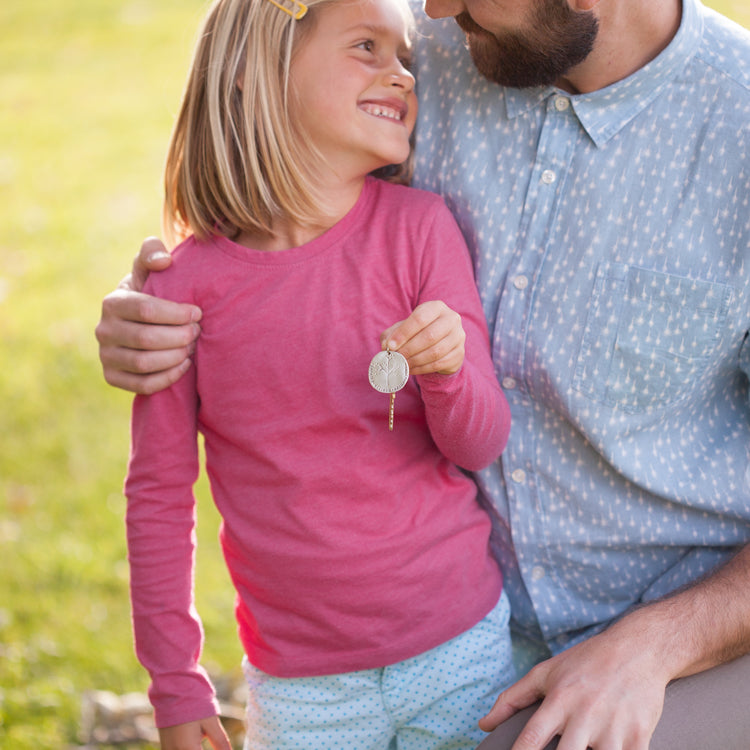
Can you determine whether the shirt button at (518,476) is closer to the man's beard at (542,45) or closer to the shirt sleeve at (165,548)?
the shirt sleeve at (165,548)

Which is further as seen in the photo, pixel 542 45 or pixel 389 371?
pixel 542 45

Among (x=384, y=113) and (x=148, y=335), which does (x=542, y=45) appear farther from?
(x=148, y=335)

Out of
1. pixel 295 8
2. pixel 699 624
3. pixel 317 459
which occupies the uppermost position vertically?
pixel 295 8

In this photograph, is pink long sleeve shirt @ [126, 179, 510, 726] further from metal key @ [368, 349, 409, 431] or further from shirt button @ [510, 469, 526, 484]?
metal key @ [368, 349, 409, 431]

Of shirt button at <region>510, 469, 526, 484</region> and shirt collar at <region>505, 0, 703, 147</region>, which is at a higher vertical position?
shirt collar at <region>505, 0, 703, 147</region>

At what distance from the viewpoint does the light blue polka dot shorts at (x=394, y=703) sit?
200cm

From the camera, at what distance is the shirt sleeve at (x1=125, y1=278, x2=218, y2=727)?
2008 millimetres

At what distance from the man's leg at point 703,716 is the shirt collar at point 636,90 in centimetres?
111

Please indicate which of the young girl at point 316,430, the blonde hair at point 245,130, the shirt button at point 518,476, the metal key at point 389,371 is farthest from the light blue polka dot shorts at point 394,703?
the blonde hair at point 245,130

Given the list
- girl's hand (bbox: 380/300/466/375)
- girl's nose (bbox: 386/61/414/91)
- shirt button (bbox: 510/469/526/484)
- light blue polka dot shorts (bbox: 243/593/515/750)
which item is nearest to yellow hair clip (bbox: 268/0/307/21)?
girl's nose (bbox: 386/61/414/91)

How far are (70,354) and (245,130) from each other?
9.73 feet

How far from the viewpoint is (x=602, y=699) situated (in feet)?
5.59

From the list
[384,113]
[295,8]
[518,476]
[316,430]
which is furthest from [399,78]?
[518,476]

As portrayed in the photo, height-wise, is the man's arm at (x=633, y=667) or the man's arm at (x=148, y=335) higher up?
the man's arm at (x=148, y=335)
